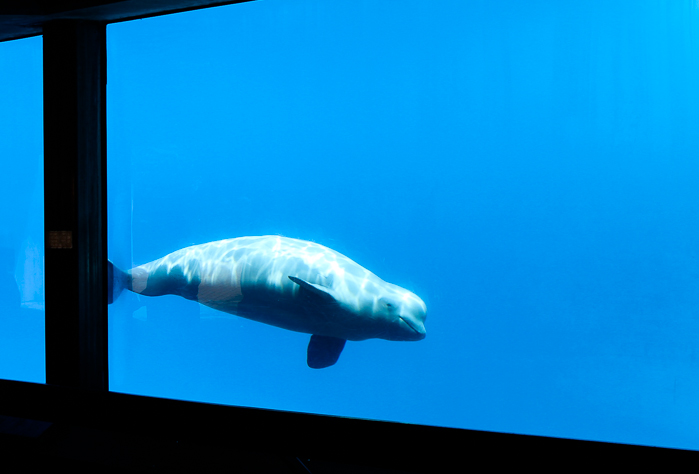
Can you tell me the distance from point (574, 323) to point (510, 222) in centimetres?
1105

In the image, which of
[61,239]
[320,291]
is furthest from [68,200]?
[320,291]

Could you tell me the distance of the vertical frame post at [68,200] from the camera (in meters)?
3.54

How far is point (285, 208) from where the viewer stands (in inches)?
1187

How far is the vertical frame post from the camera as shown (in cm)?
354

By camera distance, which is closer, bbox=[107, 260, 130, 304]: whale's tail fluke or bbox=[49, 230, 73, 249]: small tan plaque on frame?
bbox=[49, 230, 73, 249]: small tan plaque on frame

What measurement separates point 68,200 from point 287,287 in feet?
7.90

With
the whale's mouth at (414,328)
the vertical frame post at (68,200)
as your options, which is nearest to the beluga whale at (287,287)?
the whale's mouth at (414,328)

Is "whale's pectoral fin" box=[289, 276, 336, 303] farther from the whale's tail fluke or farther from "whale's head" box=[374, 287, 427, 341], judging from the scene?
the whale's tail fluke

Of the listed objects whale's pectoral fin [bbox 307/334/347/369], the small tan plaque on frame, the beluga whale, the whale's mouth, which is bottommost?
whale's pectoral fin [bbox 307/334/347/369]

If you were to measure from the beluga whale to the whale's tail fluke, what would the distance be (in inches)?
0.6

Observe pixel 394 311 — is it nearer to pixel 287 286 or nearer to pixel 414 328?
pixel 414 328

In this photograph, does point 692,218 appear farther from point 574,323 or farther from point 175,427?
point 175,427

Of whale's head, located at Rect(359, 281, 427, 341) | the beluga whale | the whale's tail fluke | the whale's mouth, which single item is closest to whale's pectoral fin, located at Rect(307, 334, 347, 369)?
the beluga whale

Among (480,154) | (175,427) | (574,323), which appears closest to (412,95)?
(480,154)
